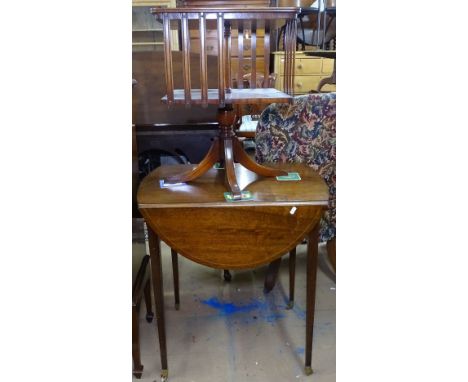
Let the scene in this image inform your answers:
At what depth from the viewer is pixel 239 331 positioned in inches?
67.9

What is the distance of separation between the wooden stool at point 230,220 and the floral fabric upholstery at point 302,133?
1.48ft

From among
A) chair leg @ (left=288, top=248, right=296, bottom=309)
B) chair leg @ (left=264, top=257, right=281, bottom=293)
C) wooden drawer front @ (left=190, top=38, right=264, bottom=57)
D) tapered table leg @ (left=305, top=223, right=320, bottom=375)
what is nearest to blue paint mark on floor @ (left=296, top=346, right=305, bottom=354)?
tapered table leg @ (left=305, top=223, right=320, bottom=375)

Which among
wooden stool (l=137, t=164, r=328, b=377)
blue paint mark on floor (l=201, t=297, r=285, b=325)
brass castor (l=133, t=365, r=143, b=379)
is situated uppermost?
wooden stool (l=137, t=164, r=328, b=377)

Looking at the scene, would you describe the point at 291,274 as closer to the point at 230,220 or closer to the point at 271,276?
the point at 271,276

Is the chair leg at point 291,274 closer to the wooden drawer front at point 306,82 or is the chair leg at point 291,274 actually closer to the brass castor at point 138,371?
the brass castor at point 138,371

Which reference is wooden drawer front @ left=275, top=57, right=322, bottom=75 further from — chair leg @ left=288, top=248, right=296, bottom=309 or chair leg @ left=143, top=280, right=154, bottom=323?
chair leg @ left=143, top=280, right=154, bottom=323

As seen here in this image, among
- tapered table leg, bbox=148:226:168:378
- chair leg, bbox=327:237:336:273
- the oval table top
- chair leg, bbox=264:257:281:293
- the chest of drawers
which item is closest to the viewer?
the oval table top

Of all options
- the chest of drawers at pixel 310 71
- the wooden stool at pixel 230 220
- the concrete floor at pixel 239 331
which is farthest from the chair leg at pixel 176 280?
the chest of drawers at pixel 310 71

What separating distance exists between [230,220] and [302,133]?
2.15ft

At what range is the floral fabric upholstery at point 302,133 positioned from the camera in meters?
1.66

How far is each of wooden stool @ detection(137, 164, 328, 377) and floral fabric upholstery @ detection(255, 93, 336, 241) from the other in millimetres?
452

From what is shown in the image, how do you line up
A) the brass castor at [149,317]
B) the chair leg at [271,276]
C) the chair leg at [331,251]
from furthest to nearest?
1. the chair leg at [331,251]
2. the chair leg at [271,276]
3. the brass castor at [149,317]

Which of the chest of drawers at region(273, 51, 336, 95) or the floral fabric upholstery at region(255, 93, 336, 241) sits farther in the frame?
the chest of drawers at region(273, 51, 336, 95)

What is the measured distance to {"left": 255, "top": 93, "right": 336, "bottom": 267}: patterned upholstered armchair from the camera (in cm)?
166
